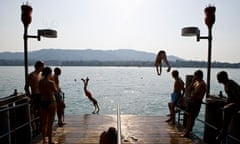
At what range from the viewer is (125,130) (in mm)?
7672

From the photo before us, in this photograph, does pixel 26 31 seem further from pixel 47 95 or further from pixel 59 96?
pixel 47 95

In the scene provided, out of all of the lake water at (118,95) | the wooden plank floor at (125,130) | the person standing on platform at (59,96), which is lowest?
the lake water at (118,95)

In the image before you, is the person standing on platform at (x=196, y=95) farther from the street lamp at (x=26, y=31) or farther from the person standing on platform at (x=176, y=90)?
the street lamp at (x=26, y=31)

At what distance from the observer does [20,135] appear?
6664 mm

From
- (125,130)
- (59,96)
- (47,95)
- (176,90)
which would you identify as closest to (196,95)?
(176,90)

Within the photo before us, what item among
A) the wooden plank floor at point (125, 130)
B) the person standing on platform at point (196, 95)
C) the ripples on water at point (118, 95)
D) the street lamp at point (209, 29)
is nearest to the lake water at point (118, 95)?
the ripples on water at point (118, 95)

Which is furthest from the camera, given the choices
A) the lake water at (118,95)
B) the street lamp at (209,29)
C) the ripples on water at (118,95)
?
the ripples on water at (118,95)

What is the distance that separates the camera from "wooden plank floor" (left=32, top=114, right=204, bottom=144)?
6551 mm

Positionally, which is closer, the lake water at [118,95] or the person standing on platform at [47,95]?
the person standing on platform at [47,95]

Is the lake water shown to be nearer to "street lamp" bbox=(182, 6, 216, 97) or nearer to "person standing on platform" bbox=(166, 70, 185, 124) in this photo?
"person standing on platform" bbox=(166, 70, 185, 124)

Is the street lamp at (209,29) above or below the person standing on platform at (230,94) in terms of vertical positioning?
above

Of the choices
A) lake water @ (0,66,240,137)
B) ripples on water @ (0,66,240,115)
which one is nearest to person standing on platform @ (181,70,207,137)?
lake water @ (0,66,240,137)

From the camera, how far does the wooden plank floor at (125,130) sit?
655 centimetres

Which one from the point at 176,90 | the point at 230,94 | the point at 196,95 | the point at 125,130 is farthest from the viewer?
the point at 176,90
